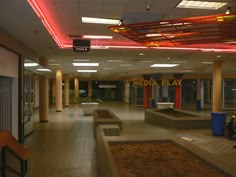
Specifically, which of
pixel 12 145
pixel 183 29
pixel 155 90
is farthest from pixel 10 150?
pixel 155 90

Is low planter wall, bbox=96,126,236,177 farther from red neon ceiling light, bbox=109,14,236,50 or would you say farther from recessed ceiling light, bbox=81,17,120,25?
recessed ceiling light, bbox=81,17,120,25

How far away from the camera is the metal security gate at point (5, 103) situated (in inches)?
331

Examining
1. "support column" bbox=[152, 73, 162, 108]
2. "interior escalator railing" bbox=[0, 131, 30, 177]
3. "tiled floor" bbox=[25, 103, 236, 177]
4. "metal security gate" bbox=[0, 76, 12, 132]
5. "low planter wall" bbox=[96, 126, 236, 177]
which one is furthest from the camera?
"support column" bbox=[152, 73, 162, 108]

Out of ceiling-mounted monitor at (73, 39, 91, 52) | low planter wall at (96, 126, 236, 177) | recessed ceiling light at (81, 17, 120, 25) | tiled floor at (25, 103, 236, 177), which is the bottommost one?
tiled floor at (25, 103, 236, 177)

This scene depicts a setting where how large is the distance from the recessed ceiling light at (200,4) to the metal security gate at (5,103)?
5.58m

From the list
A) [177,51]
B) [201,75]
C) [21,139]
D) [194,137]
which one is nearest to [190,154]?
[194,137]

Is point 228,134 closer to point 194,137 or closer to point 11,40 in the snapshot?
point 194,137

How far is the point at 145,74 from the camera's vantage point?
25.4 meters

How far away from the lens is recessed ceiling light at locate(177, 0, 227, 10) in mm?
6096

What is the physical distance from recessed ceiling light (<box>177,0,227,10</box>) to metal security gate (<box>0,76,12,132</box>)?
18.3 feet

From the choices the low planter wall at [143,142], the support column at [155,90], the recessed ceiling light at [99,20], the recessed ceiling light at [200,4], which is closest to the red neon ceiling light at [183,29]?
the recessed ceiling light at [200,4]

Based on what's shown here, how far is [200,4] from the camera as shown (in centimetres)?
626

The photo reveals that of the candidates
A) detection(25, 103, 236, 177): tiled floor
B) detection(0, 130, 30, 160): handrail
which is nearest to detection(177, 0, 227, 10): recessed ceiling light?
detection(25, 103, 236, 177): tiled floor

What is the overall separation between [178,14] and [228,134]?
5.45 m
